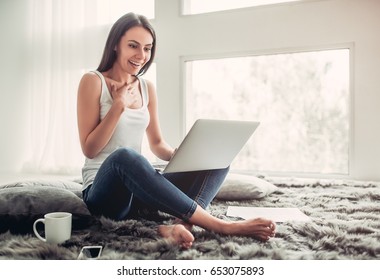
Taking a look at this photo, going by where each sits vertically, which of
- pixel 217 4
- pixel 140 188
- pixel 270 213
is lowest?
pixel 270 213

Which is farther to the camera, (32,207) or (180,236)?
(32,207)

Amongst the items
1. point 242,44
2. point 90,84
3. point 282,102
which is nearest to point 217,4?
point 242,44

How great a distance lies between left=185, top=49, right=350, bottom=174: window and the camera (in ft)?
5.72

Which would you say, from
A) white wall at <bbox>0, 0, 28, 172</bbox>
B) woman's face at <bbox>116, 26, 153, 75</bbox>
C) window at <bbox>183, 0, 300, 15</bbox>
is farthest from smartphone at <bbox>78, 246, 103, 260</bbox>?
window at <bbox>183, 0, 300, 15</bbox>

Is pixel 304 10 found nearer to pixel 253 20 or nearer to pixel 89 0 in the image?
pixel 253 20

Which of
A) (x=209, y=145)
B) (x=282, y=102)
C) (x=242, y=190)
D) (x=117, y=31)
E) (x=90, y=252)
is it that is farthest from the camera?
(x=282, y=102)

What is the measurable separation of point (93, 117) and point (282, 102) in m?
1.22

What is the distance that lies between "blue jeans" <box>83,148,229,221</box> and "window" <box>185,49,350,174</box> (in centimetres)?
80

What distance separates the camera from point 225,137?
0.91m

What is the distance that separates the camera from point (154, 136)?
1.12m

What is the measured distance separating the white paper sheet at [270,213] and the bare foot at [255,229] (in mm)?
141

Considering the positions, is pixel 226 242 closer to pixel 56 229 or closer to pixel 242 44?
pixel 56 229

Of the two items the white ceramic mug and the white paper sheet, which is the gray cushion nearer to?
the white ceramic mug
